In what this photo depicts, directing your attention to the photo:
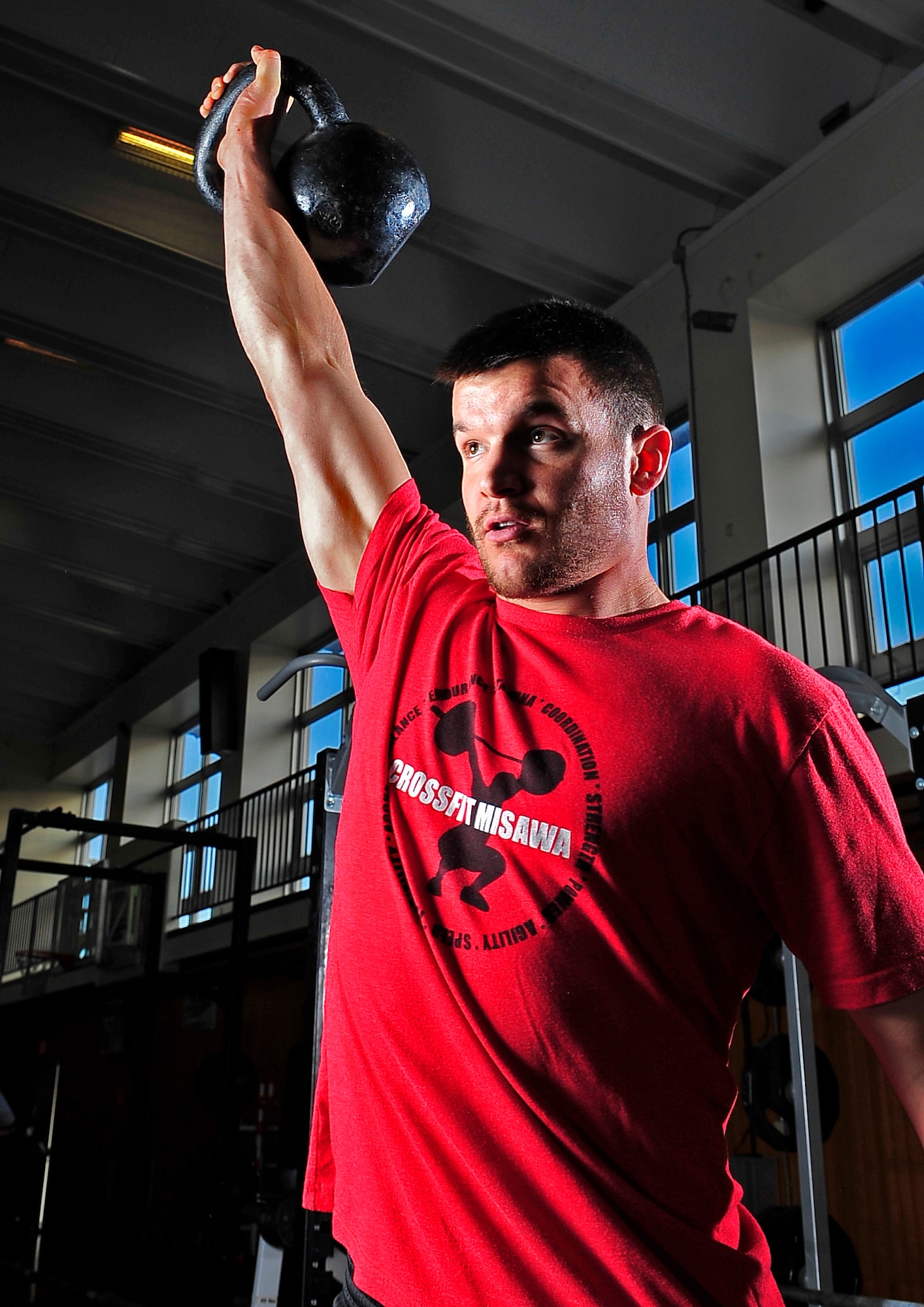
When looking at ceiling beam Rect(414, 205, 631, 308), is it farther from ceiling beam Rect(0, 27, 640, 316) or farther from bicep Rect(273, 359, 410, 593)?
bicep Rect(273, 359, 410, 593)

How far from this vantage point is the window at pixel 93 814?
13836mm

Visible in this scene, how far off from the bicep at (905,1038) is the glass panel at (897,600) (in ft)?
14.7

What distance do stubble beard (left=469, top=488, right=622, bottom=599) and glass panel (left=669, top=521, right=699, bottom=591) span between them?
5757mm

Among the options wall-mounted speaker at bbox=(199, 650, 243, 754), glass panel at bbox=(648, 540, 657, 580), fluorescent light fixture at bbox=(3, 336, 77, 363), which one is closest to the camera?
glass panel at bbox=(648, 540, 657, 580)

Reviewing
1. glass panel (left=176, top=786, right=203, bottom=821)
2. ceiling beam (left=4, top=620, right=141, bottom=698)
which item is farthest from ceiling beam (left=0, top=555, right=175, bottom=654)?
glass panel (left=176, top=786, right=203, bottom=821)

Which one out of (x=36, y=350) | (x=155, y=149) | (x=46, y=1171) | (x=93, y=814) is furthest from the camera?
(x=93, y=814)

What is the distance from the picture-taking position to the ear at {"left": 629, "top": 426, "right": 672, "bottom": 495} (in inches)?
47.0

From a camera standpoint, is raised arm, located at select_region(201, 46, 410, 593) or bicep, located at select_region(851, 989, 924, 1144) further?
raised arm, located at select_region(201, 46, 410, 593)

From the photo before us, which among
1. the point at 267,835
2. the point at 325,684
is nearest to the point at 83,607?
the point at 325,684

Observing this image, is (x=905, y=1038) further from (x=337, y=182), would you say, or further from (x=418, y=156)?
(x=418, y=156)

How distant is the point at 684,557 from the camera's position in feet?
22.5

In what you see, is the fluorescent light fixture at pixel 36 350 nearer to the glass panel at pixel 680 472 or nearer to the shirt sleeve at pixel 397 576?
the glass panel at pixel 680 472

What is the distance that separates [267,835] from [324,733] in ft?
3.20

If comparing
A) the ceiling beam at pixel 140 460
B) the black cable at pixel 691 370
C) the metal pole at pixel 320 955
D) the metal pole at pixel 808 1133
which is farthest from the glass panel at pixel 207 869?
the metal pole at pixel 808 1133
